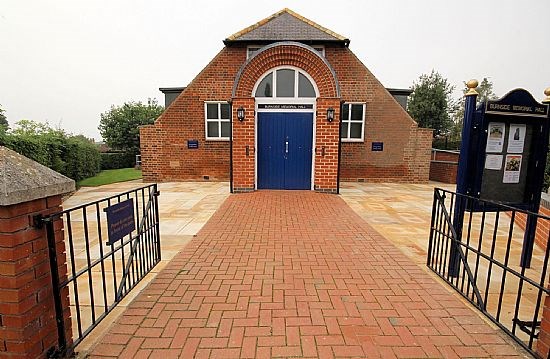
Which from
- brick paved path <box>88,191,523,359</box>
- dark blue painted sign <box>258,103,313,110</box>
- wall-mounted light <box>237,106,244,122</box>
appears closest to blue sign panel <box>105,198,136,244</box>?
brick paved path <box>88,191,523,359</box>

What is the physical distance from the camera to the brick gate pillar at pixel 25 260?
1620 mm

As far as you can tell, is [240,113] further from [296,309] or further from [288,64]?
[296,309]

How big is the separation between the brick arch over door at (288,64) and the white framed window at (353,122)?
11.7 ft

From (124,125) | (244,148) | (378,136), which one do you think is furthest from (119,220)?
(124,125)

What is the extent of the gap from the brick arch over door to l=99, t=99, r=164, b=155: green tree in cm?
1946

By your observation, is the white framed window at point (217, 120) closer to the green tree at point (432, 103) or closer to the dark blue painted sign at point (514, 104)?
the dark blue painted sign at point (514, 104)

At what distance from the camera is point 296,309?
8.77 ft

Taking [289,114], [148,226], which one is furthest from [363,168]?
[148,226]

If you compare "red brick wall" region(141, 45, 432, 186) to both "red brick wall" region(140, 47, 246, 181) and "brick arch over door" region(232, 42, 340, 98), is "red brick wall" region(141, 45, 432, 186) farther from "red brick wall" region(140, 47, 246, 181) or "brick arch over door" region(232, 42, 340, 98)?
"brick arch over door" region(232, 42, 340, 98)

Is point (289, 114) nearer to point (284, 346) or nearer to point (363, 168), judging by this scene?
point (363, 168)

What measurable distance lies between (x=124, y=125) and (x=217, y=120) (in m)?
17.8

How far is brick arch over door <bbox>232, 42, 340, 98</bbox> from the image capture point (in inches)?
336

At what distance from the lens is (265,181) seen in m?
9.30

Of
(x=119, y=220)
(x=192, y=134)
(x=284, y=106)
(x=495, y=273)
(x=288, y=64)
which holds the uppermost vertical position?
(x=288, y=64)
